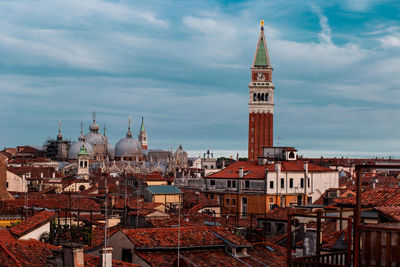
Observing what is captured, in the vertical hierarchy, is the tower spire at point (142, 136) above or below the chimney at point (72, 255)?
above

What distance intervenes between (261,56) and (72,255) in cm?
9691

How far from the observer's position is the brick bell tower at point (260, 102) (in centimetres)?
10181

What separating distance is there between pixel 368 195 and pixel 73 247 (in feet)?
23.7

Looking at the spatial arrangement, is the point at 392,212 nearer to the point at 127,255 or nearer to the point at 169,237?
the point at 127,255

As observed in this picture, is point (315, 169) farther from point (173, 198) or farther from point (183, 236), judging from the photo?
point (183, 236)

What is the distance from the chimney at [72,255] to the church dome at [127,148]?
14794 cm

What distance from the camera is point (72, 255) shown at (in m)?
11.3

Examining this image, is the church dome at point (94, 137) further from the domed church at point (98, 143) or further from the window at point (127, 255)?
the window at point (127, 255)

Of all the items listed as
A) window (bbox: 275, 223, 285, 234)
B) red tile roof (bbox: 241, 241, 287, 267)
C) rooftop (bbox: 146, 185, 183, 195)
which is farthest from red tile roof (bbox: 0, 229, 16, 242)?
rooftop (bbox: 146, 185, 183, 195)

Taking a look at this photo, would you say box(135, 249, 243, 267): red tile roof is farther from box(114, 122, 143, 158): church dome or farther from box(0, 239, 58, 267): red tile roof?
box(114, 122, 143, 158): church dome

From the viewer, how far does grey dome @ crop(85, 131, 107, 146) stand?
163750mm

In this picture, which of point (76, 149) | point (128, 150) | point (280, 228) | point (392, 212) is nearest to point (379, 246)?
point (392, 212)

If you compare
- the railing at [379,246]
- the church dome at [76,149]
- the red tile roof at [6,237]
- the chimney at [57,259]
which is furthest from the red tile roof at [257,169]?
the church dome at [76,149]

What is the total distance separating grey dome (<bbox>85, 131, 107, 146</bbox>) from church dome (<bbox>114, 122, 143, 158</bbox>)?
4.68 m
